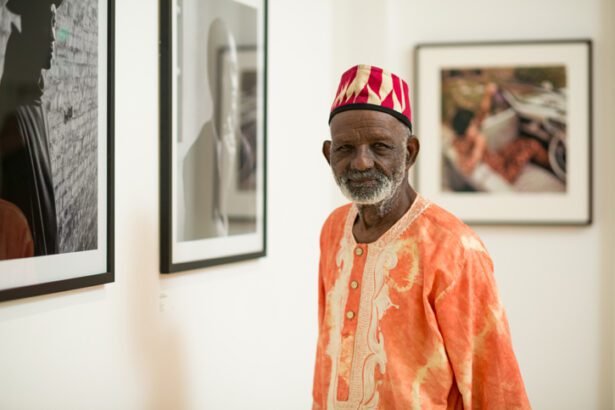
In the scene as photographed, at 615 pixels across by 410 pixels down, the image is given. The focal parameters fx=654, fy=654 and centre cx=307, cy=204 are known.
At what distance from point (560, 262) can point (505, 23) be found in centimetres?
136

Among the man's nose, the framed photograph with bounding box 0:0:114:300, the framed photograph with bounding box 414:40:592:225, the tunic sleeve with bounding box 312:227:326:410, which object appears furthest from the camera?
the framed photograph with bounding box 414:40:592:225

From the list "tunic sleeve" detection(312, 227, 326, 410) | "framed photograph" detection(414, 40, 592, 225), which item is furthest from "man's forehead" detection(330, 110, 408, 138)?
"framed photograph" detection(414, 40, 592, 225)

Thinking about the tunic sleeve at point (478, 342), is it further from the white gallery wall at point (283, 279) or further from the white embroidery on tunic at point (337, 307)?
the white gallery wall at point (283, 279)

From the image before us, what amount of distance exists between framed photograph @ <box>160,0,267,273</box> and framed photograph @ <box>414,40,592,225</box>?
131 centimetres

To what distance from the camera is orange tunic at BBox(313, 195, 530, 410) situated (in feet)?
5.30

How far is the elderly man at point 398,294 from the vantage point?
162 centimetres

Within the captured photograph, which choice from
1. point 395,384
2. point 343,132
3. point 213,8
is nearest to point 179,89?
point 213,8

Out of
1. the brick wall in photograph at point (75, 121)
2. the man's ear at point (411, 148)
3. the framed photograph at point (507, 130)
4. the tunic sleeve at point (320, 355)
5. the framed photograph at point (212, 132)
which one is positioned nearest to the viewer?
the brick wall in photograph at point (75, 121)

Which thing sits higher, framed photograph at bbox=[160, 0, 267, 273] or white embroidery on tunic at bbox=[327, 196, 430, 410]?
framed photograph at bbox=[160, 0, 267, 273]

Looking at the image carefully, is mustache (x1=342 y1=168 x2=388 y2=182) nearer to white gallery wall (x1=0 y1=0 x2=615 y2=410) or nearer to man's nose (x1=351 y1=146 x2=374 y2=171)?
man's nose (x1=351 y1=146 x2=374 y2=171)

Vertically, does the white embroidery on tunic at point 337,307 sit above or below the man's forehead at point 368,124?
below

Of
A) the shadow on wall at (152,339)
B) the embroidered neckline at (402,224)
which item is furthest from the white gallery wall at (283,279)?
the embroidered neckline at (402,224)

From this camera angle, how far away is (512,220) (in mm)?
3619

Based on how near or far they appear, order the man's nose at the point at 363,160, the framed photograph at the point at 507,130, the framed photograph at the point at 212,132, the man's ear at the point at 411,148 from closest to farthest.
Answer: the man's nose at the point at 363,160 < the man's ear at the point at 411,148 < the framed photograph at the point at 212,132 < the framed photograph at the point at 507,130
